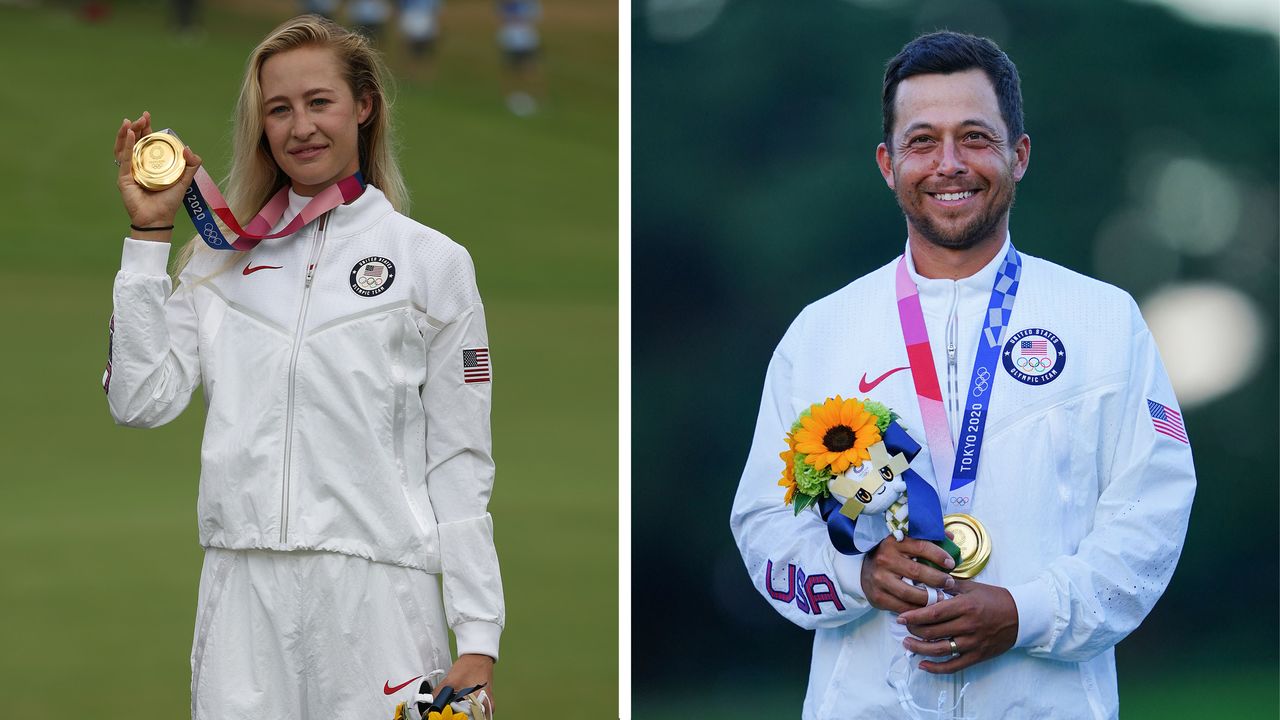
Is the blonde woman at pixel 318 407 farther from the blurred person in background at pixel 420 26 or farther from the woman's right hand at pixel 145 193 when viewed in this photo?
the blurred person in background at pixel 420 26

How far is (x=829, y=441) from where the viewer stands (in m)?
3.17

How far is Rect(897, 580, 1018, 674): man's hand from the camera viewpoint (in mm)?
3209

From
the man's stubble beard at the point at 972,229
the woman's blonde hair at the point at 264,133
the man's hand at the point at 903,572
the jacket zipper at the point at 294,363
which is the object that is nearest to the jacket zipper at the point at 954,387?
the man's stubble beard at the point at 972,229

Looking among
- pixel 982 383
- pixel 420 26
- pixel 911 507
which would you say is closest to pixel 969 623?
pixel 911 507

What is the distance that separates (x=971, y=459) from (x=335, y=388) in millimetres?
1333

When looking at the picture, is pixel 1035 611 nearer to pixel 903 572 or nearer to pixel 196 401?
pixel 903 572

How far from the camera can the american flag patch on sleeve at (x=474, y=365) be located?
10.6 ft

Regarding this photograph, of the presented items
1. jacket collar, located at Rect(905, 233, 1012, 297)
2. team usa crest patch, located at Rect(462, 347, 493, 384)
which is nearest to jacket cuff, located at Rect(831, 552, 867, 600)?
jacket collar, located at Rect(905, 233, 1012, 297)

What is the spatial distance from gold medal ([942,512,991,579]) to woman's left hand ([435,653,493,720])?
3.18ft

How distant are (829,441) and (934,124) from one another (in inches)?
33.8

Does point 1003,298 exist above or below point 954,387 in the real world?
above

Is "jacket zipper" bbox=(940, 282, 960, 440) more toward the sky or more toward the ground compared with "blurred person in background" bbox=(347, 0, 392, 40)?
more toward the ground

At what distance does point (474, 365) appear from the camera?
3.25 m

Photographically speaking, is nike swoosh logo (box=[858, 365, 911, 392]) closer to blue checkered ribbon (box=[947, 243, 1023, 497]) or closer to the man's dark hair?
blue checkered ribbon (box=[947, 243, 1023, 497])
